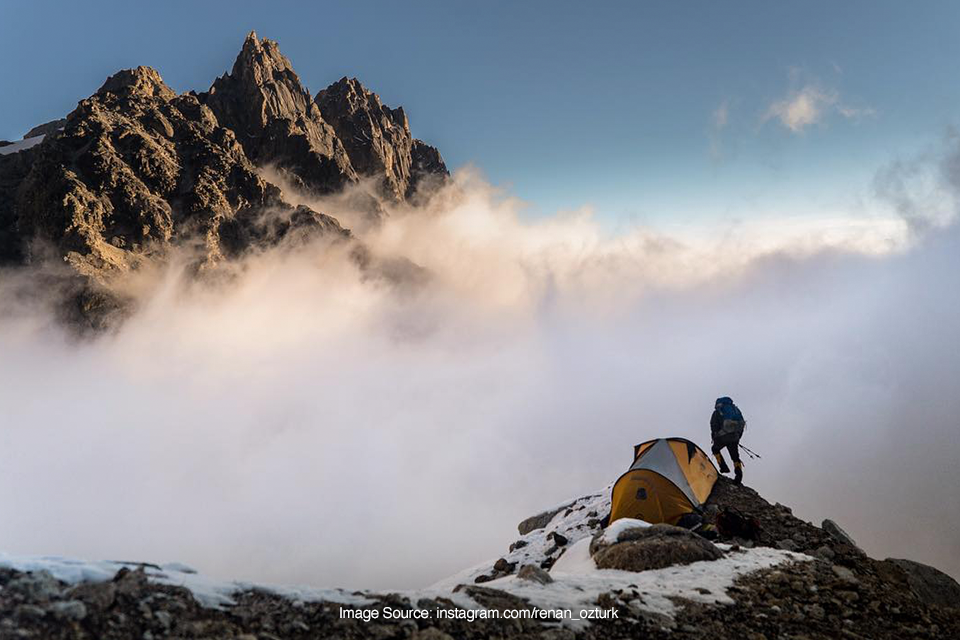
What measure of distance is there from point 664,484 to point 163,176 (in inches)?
4820

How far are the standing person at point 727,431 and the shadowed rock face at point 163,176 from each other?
108m

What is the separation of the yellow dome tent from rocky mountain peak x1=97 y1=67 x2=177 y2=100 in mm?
143550

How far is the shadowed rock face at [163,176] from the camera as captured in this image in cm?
8938

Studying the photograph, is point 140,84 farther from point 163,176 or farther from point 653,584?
point 653,584

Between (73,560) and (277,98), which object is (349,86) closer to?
(277,98)

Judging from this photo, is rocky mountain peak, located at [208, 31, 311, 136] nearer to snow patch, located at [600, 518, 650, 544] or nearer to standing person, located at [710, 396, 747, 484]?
standing person, located at [710, 396, 747, 484]

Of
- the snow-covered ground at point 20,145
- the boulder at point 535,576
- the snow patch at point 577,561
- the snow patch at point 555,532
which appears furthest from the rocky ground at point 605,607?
the snow-covered ground at point 20,145

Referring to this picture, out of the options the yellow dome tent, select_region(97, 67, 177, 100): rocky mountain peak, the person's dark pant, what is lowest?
the yellow dome tent

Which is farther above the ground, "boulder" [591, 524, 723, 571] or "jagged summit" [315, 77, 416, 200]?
"jagged summit" [315, 77, 416, 200]

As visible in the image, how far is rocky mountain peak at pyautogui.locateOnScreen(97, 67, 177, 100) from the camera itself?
4535 inches

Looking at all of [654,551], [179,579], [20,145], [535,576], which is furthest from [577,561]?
[20,145]

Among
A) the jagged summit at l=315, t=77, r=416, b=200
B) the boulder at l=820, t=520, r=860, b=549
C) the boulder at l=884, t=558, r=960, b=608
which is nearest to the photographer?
the boulder at l=884, t=558, r=960, b=608

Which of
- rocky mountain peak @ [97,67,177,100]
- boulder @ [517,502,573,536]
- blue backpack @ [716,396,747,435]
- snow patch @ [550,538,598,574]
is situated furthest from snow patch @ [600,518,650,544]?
rocky mountain peak @ [97,67,177,100]

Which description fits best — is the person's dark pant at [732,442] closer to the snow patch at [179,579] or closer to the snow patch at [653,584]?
the snow patch at [653,584]
